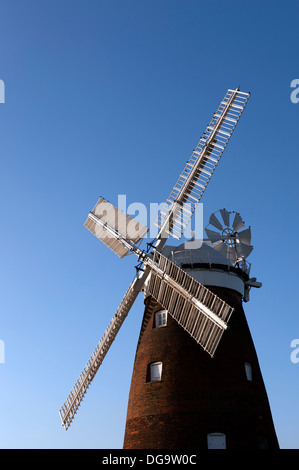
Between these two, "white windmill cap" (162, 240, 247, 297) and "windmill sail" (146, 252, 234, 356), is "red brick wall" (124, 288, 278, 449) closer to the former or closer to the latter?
"white windmill cap" (162, 240, 247, 297)

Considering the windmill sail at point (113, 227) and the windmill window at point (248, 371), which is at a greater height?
the windmill sail at point (113, 227)

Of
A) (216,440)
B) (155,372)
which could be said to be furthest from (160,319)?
(216,440)

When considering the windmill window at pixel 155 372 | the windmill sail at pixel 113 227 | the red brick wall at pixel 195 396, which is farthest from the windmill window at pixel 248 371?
the windmill sail at pixel 113 227

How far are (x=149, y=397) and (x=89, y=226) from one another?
8843 millimetres

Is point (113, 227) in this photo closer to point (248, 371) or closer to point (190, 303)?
point (190, 303)

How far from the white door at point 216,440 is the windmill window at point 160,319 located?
4.72 meters

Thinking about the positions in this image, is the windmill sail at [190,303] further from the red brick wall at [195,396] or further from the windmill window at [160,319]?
the red brick wall at [195,396]

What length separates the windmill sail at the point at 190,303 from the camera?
17.0 m

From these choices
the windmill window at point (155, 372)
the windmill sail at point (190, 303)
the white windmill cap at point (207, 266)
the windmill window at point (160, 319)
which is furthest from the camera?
the white windmill cap at point (207, 266)

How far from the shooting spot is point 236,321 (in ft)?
66.2

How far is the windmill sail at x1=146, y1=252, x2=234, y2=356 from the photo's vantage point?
1703 centimetres

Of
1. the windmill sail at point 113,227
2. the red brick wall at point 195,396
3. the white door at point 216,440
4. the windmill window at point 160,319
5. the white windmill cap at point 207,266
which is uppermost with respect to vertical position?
the windmill sail at point 113,227
